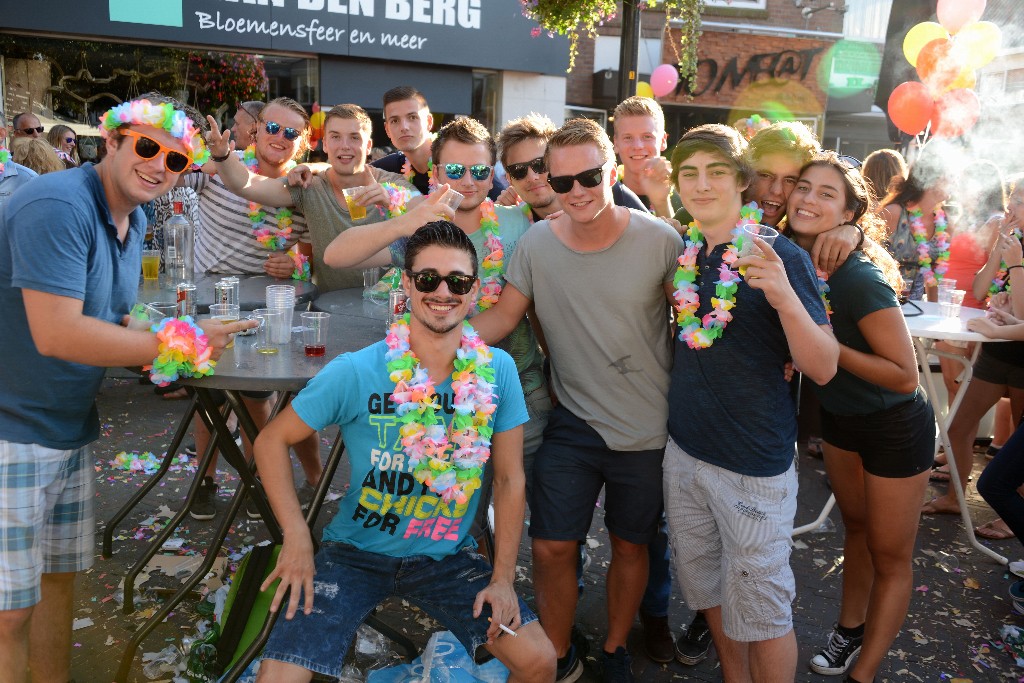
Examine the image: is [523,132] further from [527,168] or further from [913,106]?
[913,106]

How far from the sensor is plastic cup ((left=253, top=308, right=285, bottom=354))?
121 inches

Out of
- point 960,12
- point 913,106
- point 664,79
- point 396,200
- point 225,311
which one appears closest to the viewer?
point 225,311

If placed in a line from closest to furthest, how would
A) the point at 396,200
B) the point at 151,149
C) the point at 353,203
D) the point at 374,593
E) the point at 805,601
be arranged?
the point at 374,593
the point at 151,149
the point at 353,203
the point at 396,200
the point at 805,601

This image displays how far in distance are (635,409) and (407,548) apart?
99cm

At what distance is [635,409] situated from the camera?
9.82 ft

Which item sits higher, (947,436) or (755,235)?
(755,235)

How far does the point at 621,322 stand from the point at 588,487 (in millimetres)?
659

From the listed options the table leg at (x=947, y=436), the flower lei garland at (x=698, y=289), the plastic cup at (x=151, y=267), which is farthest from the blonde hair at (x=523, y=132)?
the table leg at (x=947, y=436)

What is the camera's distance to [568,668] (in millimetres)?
3182

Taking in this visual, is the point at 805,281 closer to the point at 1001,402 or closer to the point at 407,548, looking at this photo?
the point at 407,548

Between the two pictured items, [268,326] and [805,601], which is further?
[805,601]

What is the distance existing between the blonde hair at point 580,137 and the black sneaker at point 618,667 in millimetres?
1934

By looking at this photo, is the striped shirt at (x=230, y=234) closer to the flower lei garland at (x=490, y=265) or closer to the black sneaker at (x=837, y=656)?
the flower lei garland at (x=490, y=265)

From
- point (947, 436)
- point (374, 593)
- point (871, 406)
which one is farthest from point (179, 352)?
point (947, 436)
